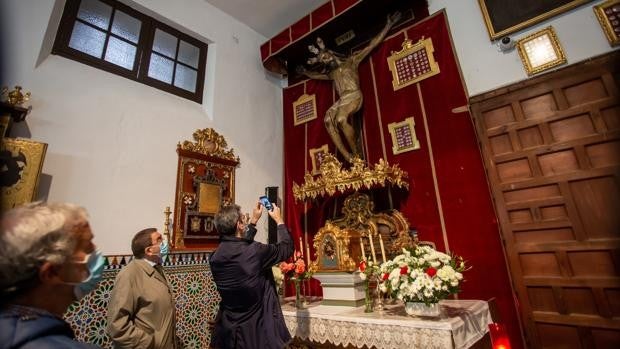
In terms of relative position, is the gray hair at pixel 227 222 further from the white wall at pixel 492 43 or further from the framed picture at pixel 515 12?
the framed picture at pixel 515 12

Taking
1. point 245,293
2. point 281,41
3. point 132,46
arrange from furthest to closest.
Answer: point 281,41 < point 132,46 < point 245,293

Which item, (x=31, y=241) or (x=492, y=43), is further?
(x=492, y=43)

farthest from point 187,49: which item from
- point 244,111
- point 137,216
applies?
point 137,216

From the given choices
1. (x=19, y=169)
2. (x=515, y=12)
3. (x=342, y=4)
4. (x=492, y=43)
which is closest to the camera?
(x=19, y=169)

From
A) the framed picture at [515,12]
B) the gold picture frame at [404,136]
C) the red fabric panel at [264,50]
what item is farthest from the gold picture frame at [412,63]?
the red fabric panel at [264,50]

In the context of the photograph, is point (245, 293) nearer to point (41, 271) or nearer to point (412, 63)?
point (41, 271)

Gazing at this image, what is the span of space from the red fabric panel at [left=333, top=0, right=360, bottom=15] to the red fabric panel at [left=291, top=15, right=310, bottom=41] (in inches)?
20.3

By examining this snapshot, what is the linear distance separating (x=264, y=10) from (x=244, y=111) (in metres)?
1.92

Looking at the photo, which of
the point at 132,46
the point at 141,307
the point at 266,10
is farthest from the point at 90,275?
the point at 266,10

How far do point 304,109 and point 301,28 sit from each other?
4.27 ft

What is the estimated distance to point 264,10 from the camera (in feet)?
16.8

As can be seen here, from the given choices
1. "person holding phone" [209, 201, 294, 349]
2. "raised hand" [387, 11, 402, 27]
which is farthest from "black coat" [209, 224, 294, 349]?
"raised hand" [387, 11, 402, 27]

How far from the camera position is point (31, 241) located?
2.77ft

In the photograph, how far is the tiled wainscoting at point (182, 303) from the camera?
2.52m
